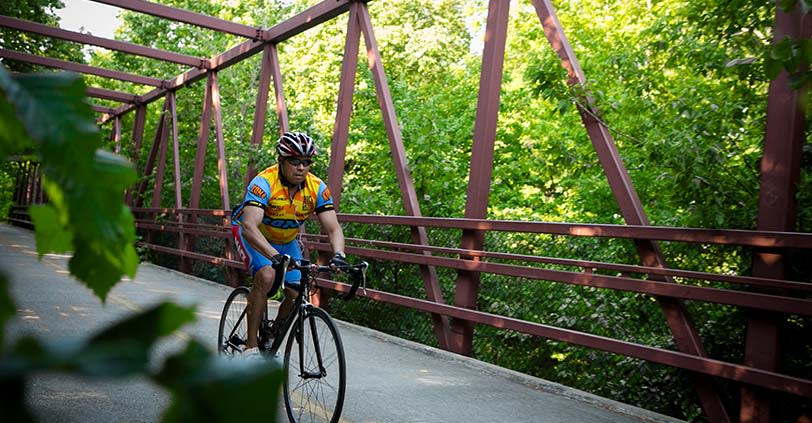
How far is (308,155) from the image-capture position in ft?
17.7

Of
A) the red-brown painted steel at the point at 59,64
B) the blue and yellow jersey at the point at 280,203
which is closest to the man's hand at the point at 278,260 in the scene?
the blue and yellow jersey at the point at 280,203

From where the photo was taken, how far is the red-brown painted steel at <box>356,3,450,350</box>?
837cm

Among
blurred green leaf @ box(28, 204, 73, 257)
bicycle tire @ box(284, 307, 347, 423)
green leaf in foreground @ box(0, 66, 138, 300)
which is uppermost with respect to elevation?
green leaf in foreground @ box(0, 66, 138, 300)

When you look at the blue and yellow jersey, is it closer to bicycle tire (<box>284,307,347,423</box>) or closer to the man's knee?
the man's knee

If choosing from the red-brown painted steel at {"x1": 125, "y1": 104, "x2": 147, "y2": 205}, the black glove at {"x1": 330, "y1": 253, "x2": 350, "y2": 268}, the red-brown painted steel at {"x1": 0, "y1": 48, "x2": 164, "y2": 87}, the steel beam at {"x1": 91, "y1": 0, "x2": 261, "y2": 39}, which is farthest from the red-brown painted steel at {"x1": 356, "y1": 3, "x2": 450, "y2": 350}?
the red-brown painted steel at {"x1": 125, "y1": 104, "x2": 147, "y2": 205}

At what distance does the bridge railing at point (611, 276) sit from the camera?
4777mm

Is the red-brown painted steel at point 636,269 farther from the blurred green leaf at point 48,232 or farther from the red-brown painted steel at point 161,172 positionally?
the red-brown painted steel at point 161,172

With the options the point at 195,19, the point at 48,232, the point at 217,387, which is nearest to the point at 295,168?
the point at 48,232

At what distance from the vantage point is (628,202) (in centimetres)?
625

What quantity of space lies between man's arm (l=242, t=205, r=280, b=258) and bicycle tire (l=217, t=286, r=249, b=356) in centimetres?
87

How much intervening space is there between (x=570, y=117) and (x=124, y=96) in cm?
1412

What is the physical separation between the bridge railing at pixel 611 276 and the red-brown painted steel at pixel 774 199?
0.10m

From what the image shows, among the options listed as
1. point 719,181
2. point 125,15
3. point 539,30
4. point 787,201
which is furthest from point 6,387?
point 125,15

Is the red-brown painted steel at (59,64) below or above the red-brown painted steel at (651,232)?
above
